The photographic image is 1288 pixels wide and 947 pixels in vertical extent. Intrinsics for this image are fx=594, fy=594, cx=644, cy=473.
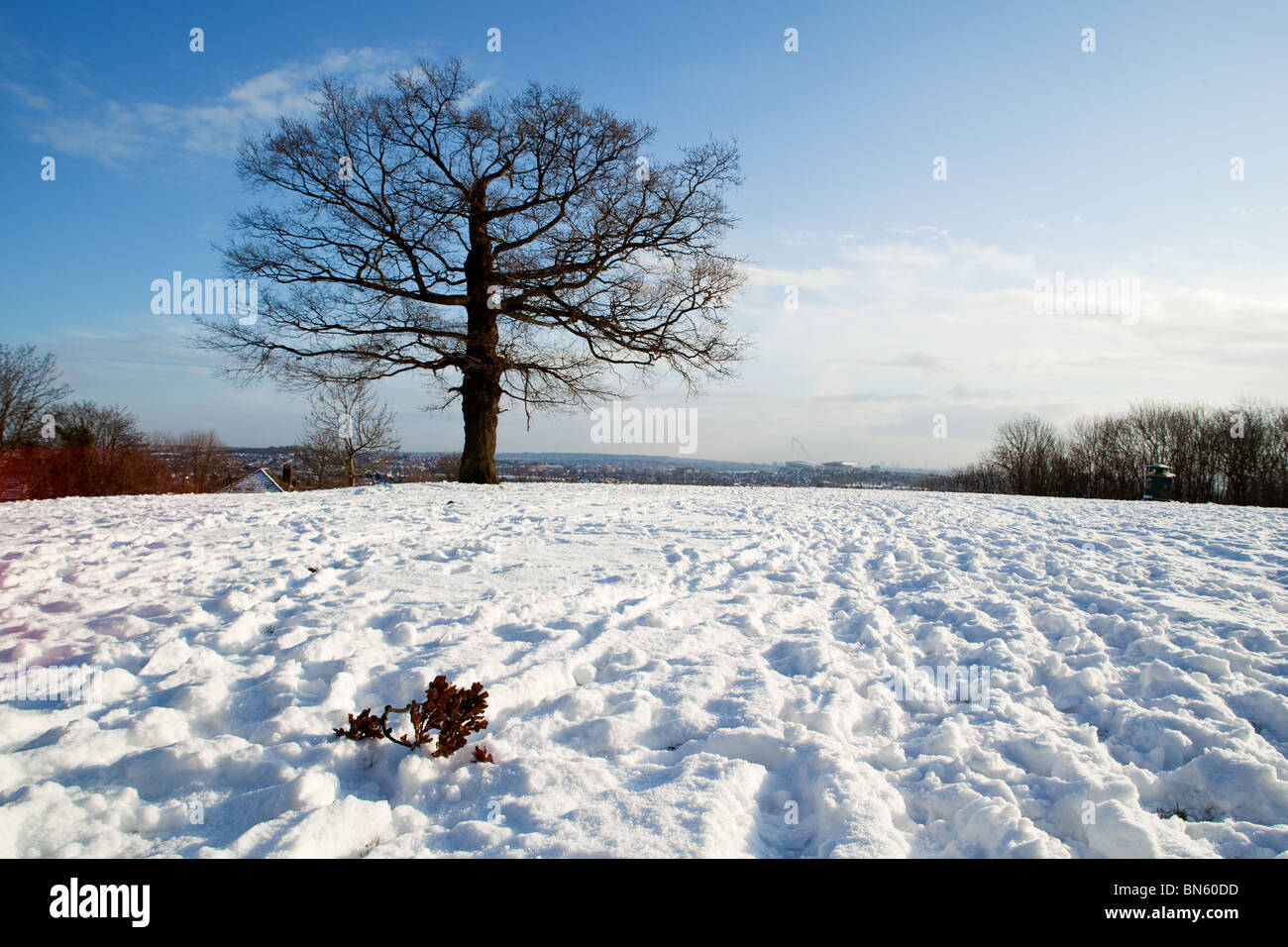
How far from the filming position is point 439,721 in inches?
106

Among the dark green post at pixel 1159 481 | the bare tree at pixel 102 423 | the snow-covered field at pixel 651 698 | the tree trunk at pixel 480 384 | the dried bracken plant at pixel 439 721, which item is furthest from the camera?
the bare tree at pixel 102 423

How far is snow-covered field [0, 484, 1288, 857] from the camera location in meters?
2.24

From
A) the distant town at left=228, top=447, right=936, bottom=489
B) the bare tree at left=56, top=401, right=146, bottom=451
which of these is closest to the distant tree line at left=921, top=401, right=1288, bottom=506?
the distant town at left=228, top=447, right=936, bottom=489

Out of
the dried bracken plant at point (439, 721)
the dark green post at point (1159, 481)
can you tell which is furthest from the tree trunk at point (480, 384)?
the dark green post at point (1159, 481)

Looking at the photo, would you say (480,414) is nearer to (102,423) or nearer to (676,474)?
(676,474)

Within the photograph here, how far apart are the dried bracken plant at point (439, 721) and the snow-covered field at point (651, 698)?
0.09 meters

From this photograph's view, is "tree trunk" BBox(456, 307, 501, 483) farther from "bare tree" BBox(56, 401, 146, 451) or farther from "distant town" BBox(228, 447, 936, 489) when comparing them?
"bare tree" BBox(56, 401, 146, 451)

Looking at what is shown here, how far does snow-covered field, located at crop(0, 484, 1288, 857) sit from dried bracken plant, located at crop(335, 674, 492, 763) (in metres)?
0.09

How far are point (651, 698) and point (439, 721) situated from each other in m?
1.14

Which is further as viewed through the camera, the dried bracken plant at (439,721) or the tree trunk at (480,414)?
the tree trunk at (480,414)

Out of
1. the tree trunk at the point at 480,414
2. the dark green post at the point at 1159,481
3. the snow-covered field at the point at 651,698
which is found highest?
the tree trunk at the point at 480,414

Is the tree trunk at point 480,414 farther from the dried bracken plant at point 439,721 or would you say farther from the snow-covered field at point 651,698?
the dried bracken plant at point 439,721

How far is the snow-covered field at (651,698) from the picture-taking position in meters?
2.24

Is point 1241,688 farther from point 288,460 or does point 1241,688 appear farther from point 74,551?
point 288,460
